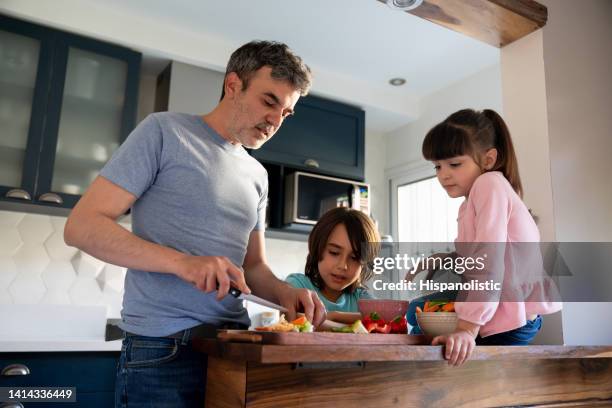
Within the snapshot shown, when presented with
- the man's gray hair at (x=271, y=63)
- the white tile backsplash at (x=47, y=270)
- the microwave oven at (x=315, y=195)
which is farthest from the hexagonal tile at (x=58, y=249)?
the man's gray hair at (x=271, y=63)

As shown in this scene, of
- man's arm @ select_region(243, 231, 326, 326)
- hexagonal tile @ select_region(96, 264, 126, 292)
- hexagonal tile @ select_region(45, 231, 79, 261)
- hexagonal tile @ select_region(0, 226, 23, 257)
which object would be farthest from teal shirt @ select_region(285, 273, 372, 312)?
hexagonal tile @ select_region(0, 226, 23, 257)

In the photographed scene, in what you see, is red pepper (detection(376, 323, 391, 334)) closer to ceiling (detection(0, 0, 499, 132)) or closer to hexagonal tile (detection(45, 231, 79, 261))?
ceiling (detection(0, 0, 499, 132))

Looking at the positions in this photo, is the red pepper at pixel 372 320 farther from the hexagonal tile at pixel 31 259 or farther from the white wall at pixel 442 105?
the white wall at pixel 442 105

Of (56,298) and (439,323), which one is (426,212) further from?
(439,323)

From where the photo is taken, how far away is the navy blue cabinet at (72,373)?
2.08 meters

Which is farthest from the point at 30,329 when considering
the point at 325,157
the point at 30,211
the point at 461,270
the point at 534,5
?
the point at 534,5

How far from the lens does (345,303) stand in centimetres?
178

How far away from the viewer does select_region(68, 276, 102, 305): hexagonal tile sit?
275 cm

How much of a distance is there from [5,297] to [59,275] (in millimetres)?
255

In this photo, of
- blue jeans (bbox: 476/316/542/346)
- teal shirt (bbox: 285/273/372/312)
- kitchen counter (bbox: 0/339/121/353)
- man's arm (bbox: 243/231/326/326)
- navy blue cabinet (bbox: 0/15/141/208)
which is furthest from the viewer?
navy blue cabinet (bbox: 0/15/141/208)

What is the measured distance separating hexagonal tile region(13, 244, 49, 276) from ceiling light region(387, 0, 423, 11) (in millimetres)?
2050

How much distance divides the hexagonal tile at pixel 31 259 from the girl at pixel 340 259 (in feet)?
5.03

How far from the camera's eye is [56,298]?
2.70 m

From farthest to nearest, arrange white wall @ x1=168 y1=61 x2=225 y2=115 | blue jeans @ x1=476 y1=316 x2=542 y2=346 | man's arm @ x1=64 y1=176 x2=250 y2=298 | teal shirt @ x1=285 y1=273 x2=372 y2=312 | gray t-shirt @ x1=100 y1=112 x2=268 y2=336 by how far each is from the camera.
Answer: white wall @ x1=168 y1=61 x2=225 y2=115 < teal shirt @ x1=285 y1=273 x2=372 y2=312 < blue jeans @ x1=476 y1=316 x2=542 y2=346 < gray t-shirt @ x1=100 y1=112 x2=268 y2=336 < man's arm @ x1=64 y1=176 x2=250 y2=298
